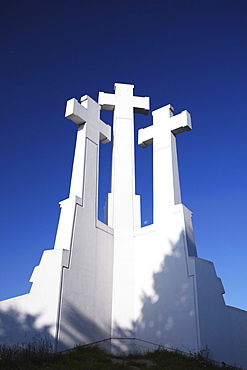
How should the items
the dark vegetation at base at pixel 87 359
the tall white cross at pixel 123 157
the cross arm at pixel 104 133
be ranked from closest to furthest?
1. the dark vegetation at base at pixel 87 359
2. the tall white cross at pixel 123 157
3. the cross arm at pixel 104 133

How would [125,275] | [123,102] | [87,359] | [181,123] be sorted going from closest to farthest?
[87,359]
[125,275]
[181,123]
[123,102]

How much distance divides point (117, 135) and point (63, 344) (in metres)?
8.93

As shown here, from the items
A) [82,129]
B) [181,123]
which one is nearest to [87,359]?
[82,129]

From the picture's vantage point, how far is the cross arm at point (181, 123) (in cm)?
1498

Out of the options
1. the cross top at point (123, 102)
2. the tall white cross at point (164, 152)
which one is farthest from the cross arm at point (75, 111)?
the tall white cross at point (164, 152)

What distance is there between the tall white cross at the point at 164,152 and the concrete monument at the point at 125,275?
44 millimetres

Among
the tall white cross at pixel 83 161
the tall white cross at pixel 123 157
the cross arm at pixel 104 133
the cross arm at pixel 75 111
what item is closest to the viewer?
the tall white cross at pixel 83 161

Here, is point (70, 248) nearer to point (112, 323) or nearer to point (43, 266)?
point (43, 266)

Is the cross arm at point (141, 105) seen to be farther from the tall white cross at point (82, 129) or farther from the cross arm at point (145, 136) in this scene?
the tall white cross at point (82, 129)

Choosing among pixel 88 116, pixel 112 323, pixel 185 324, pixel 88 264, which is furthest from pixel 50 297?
pixel 88 116

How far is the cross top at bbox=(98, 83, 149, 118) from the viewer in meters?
16.9

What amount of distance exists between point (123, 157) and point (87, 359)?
840 cm

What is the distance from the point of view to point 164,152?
48.8ft

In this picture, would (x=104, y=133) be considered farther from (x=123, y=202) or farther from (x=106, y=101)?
(x=123, y=202)
